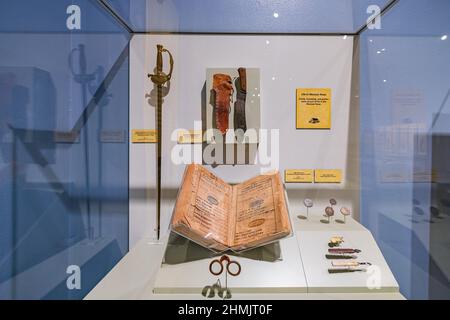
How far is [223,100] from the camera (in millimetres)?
998

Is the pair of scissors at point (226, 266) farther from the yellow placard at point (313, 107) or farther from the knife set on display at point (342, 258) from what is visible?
the yellow placard at point (313, 107)

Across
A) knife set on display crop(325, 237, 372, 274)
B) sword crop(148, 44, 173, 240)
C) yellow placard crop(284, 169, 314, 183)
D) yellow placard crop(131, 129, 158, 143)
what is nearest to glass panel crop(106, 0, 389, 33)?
sword crop(148, 44, 173, 240)

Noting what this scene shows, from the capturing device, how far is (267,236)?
2.40 feet

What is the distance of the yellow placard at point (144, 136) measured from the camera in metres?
1.07

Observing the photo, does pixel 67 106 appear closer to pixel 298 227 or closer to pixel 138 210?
pixel 138 210

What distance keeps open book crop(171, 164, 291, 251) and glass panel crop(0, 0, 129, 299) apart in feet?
1.00

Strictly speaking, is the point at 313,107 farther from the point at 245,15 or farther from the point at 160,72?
the point at 160,72

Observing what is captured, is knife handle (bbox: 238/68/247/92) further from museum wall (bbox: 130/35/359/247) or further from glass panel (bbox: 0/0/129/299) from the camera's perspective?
glass panel (bbox: 0/0/129/299)

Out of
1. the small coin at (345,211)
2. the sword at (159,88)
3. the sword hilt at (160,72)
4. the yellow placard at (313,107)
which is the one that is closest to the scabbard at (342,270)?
the small coin at (345,211)

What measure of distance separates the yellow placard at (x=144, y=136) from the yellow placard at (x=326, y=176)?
2.14 feet

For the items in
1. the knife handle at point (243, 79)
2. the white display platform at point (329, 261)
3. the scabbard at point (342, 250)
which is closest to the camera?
the white display platform at point (329, 261)

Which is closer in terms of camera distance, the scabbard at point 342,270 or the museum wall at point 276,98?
the scabbard at point 342,270

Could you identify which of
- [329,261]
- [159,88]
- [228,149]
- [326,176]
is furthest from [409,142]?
[159,88]

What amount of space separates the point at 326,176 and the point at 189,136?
1.84ft
